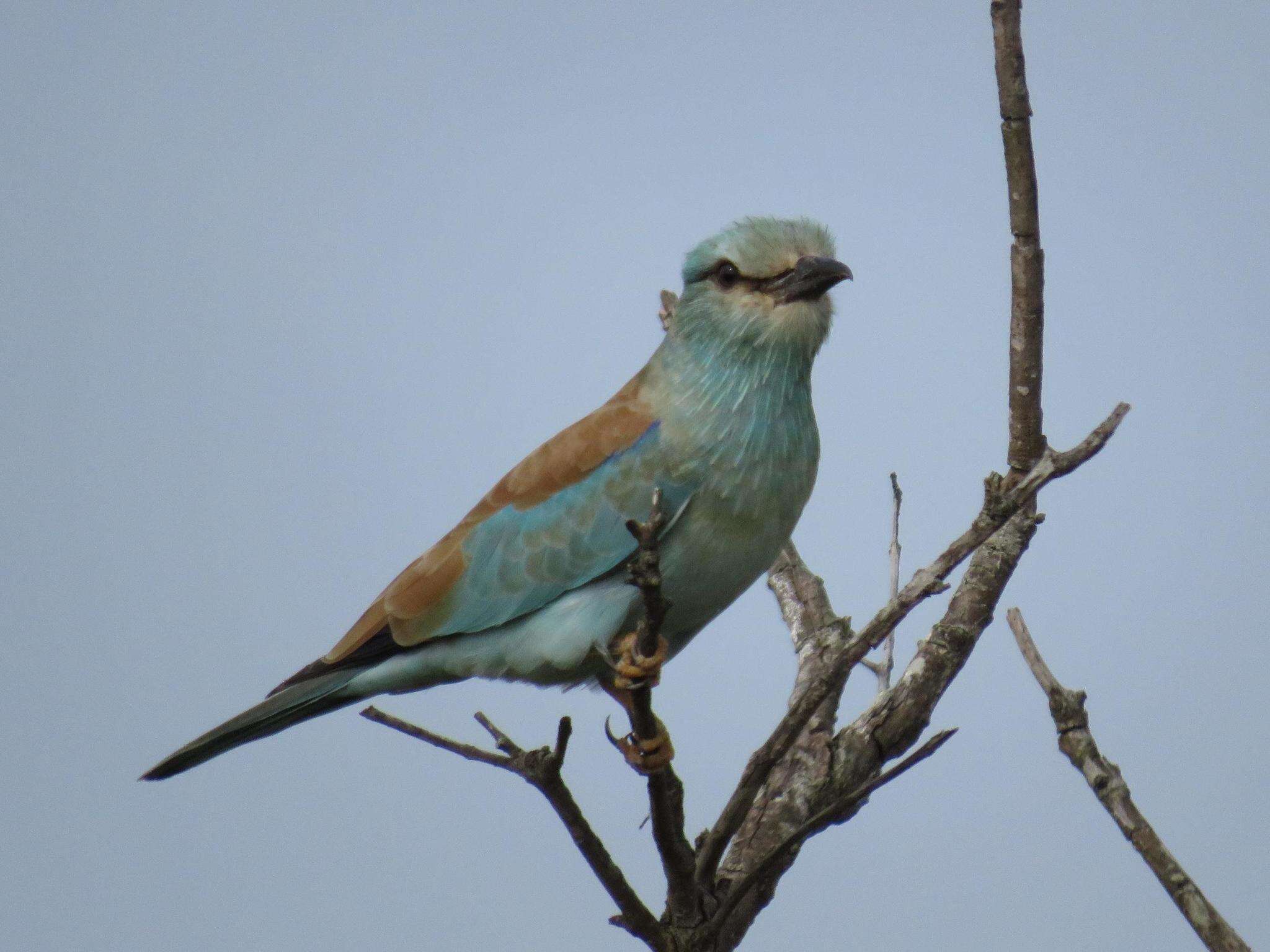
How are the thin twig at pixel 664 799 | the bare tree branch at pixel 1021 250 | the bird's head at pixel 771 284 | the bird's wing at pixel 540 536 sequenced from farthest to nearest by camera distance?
the bird's head at pixel 771 284 < the bird's wing at pixel 540 536 < the bare tree branch at pixel 1021 250 < the thin twig at pixel 664 799

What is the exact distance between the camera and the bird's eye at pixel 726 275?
4.57m

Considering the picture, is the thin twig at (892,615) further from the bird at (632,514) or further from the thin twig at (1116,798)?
the bird at (632,514)

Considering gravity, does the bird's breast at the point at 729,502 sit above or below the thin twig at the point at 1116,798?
above

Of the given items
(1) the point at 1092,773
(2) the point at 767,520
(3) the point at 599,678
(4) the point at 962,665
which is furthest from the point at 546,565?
(1) the point at 1092,773

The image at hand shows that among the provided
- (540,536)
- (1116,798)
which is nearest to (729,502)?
(540,536)

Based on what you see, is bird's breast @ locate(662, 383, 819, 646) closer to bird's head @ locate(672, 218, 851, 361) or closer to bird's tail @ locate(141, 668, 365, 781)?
bird's head @ locate(672, 218, 851, 361)

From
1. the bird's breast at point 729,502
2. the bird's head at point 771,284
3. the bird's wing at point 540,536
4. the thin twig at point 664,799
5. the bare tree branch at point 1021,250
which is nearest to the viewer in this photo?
the thin twig at point 664,799

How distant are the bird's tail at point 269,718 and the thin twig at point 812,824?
1.58 m

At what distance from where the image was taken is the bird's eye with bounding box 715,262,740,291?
4.57 meters

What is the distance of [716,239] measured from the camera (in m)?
4.62

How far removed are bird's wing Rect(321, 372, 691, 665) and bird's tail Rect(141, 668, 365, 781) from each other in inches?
3.3

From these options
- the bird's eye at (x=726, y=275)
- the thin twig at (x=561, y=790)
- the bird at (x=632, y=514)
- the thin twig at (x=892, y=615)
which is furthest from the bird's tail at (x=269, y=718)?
the bird's eye at (x=726, y=275)

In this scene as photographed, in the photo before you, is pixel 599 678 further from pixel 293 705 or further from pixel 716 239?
pixel 716 239

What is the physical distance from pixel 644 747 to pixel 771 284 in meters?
1.73
